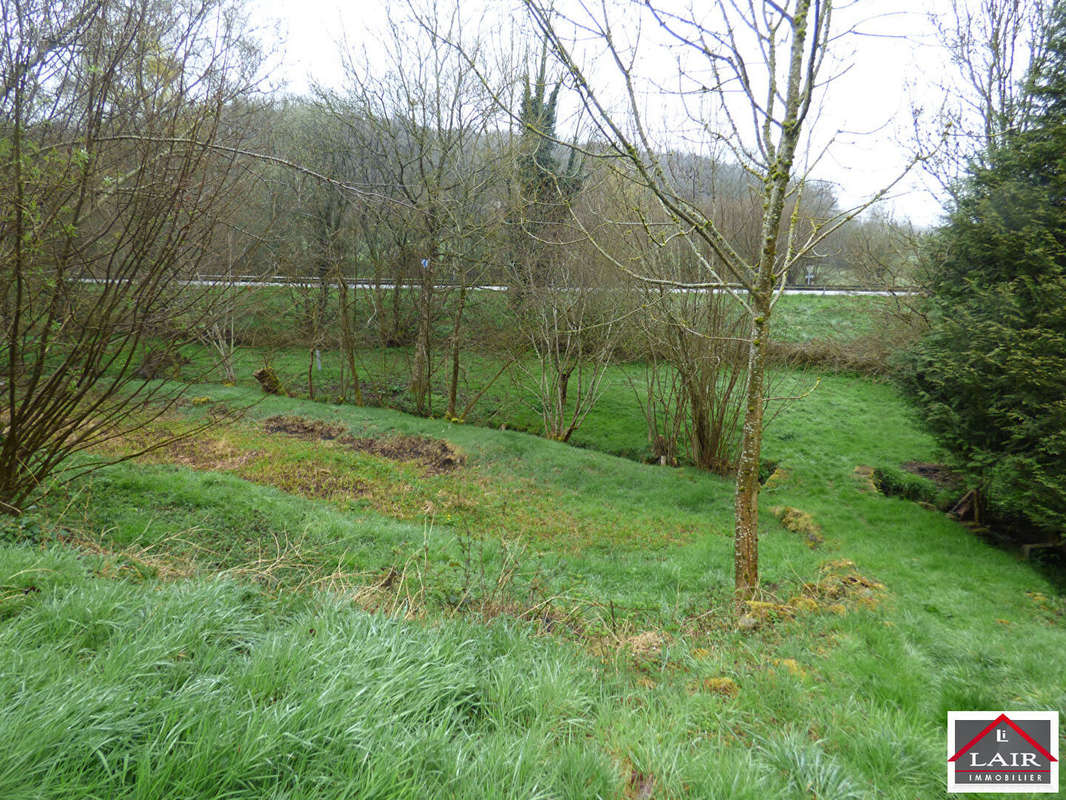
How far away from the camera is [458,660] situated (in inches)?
101

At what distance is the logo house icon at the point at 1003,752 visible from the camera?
7.25 ft

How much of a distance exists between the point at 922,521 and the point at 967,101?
11910mm

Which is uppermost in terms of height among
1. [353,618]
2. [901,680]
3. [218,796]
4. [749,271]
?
[749,271]

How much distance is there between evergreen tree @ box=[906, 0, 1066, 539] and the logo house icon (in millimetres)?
5314

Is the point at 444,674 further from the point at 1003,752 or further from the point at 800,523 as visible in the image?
the point at 800,523

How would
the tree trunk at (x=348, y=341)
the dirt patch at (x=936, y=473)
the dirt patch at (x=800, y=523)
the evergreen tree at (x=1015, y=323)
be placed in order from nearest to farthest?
the evergreen tree at (x=1015, y=323)
the dirt patch at (x=800, y=523)
the dirt patch at (x=936, y=473)
the tree trunk at (x=348, y=341)

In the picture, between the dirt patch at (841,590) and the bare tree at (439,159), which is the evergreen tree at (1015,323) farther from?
the bare tree at (439,159)

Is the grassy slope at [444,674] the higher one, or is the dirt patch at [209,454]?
the grassy slope at [444,674]

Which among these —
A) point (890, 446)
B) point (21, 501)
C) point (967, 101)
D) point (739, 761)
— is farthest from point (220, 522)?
point (967, 101)

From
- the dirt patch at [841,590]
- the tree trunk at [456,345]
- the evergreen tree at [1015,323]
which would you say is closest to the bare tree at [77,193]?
the dirt patch at [841,590]

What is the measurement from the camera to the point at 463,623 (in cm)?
310

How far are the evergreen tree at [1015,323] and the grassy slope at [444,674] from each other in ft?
5.30

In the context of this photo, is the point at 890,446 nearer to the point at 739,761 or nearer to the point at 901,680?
the point at 901,680

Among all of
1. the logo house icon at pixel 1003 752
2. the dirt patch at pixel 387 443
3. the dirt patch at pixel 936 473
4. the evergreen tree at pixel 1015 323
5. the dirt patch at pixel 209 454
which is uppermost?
the evergreen tree at pixel 1015 323
